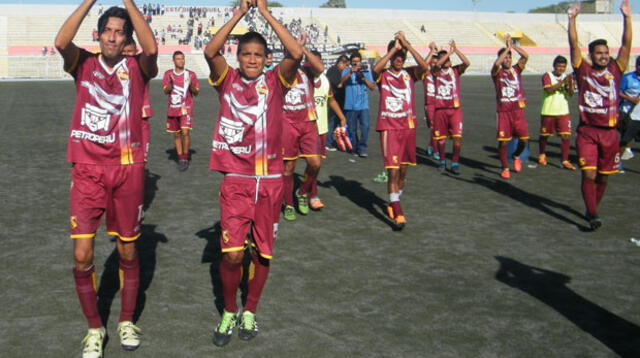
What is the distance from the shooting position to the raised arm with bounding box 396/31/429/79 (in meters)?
8.12

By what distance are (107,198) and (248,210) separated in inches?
42.4

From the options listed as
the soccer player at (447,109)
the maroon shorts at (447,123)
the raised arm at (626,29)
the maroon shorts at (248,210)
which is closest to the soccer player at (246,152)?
the maroon shorts at (248,210)

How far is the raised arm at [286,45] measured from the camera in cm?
477

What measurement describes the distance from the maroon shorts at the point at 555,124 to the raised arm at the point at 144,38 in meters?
10.6

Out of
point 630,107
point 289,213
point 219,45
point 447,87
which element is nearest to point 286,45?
point 219,45

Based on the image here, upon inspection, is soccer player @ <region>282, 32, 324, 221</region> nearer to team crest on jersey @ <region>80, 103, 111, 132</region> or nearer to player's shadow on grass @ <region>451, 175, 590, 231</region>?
Answer: player's shadow on grass @ <region>451, 175, 590, 231</region>

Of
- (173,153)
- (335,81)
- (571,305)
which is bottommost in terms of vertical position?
(571,305)

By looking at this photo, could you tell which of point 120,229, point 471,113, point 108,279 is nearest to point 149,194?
point 108,279

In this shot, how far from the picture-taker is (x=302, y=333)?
525 centimetres

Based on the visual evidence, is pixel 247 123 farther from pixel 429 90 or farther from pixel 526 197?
pixel 429 90

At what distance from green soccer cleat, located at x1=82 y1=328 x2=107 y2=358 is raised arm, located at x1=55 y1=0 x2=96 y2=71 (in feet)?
6.62

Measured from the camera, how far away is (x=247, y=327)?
205 inches

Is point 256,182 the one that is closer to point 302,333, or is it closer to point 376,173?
point 302,333

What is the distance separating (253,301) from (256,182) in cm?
99
